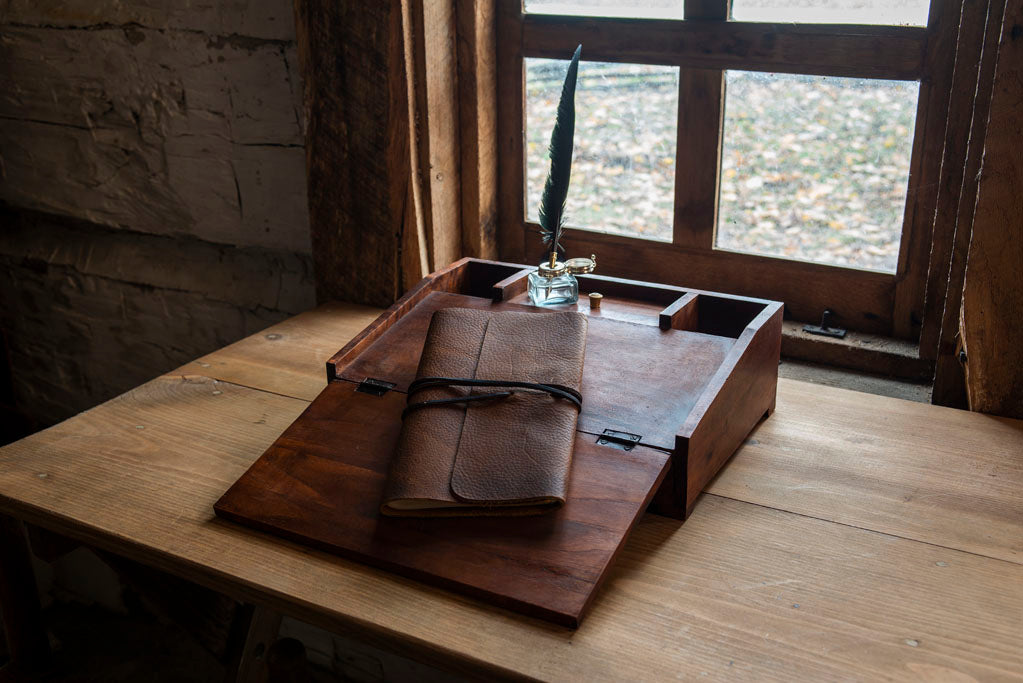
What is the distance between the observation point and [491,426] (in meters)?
0.98

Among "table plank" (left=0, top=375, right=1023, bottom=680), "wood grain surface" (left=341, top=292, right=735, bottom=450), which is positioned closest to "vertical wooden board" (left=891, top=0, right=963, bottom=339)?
"wood grain surface" (left=341, top=292, right=735, bottom=450)

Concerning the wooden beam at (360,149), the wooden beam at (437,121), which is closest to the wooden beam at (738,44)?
the wooden beam at (437,121)

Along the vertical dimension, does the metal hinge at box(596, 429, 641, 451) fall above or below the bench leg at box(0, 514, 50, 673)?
above

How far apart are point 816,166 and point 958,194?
20 cm

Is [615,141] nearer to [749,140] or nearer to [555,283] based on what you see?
[749,140]

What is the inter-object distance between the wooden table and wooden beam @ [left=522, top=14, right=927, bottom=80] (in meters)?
0.46

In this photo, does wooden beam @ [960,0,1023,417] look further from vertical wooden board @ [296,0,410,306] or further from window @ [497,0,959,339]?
vertical wooden board @ [296,0,410,306]

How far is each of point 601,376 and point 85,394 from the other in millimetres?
1615

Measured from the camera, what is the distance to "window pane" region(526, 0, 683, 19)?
1447 mm

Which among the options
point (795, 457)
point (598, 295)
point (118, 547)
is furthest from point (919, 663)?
point (118, 547)

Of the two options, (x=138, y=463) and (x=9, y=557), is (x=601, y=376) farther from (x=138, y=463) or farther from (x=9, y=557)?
(x=9, y=557)

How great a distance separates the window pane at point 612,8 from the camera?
1447mm

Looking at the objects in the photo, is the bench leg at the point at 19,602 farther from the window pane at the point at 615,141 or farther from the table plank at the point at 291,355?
the window pane at the point at 615,141

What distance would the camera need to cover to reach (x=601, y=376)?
110 cm
